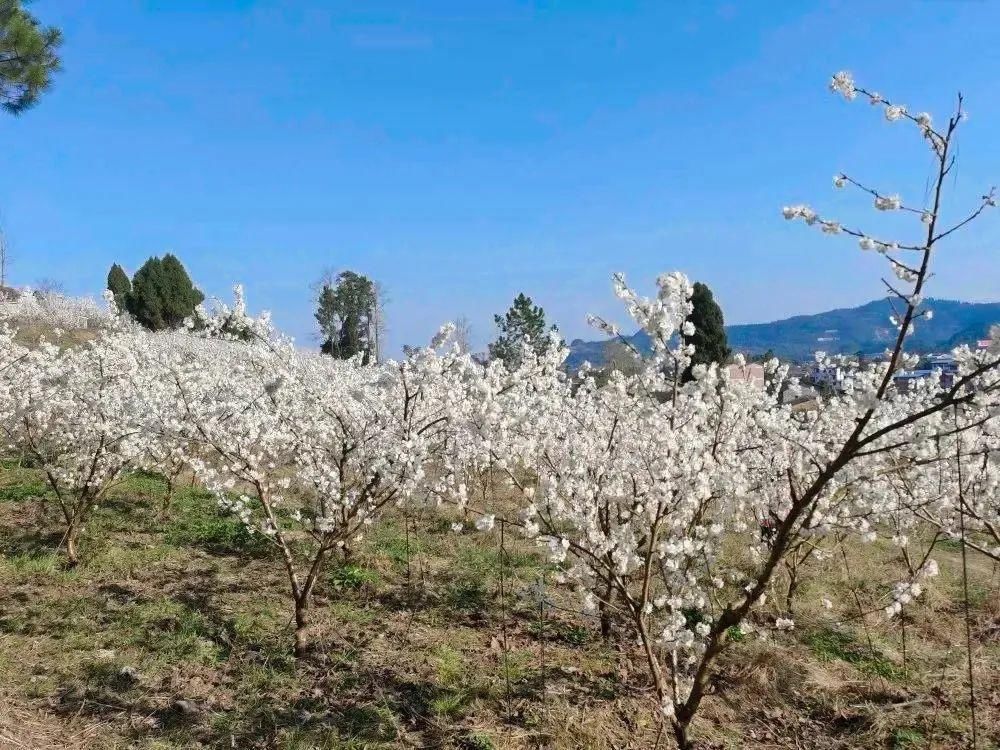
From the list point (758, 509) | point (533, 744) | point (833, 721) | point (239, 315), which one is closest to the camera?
point (533, 744)

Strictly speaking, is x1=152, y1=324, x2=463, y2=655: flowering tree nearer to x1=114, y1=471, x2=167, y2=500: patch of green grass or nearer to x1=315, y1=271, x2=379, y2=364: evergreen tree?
x1=114, y1=471, x2=167, y2=500: patch of green grass

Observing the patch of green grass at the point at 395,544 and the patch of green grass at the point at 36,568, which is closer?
the patch of green grass at the point at 36,568

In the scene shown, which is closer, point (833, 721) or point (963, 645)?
point (833, 721)

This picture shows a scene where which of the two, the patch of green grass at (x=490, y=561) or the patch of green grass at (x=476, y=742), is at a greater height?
the patch of green grass at (x=490, y=561)

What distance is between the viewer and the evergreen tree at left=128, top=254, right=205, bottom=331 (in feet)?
130

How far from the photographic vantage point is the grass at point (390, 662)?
5605 mm

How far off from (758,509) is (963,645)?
2909 millimetres

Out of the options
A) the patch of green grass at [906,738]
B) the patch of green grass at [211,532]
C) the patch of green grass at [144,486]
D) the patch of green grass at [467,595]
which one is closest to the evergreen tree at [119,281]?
the patch of green grass at [144,486]

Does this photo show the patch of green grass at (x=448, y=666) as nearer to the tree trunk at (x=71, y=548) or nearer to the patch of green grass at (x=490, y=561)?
the patch of green grass at (x=490, y=561)

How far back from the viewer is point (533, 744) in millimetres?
5387

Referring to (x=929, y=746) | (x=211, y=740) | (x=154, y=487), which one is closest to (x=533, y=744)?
(x=211, y=740)

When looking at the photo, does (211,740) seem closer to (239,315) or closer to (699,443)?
(239,315)

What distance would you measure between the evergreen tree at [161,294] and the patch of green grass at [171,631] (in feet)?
118

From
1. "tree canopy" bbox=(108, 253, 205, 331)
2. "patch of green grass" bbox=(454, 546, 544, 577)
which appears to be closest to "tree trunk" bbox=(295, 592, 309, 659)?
"patch of green grass" bbox=(454, 546, 544, 577)
